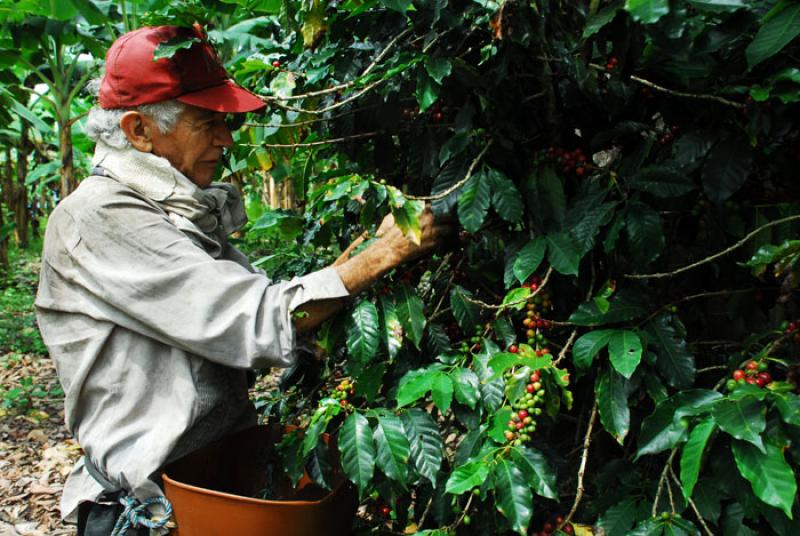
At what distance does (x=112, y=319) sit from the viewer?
68.7 inches

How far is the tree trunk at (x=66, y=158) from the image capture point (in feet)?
22.0

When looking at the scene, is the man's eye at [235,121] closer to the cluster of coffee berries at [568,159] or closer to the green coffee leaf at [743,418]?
the cluster of coffee berries at [568,159]

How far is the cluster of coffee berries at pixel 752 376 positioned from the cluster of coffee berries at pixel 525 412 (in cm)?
36

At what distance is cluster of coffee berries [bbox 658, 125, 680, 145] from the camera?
1.61 metres

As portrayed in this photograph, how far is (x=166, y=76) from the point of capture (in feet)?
6.03

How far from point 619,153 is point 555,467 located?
2.46 ft

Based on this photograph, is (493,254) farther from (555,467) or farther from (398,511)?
(398,511)

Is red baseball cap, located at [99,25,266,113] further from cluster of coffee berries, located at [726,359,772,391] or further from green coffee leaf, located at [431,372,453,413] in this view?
cluster of coffee berries, located at [726,359,772,391]

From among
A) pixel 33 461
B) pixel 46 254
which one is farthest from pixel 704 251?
pixel 33 461

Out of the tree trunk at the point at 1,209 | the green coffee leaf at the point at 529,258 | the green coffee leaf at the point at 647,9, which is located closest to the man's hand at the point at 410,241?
the green coffee leaf at the point at 529,258

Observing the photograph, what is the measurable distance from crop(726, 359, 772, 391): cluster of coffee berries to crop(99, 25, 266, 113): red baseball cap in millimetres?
1293

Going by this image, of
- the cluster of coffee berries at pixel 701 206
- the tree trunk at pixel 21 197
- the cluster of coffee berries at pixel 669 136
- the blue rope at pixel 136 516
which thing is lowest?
the tree trunk at pixel 21 197

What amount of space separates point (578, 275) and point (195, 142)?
1.05 metres

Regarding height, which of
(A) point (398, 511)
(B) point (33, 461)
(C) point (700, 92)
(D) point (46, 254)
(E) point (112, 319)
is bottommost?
(B) point (33, 461)
